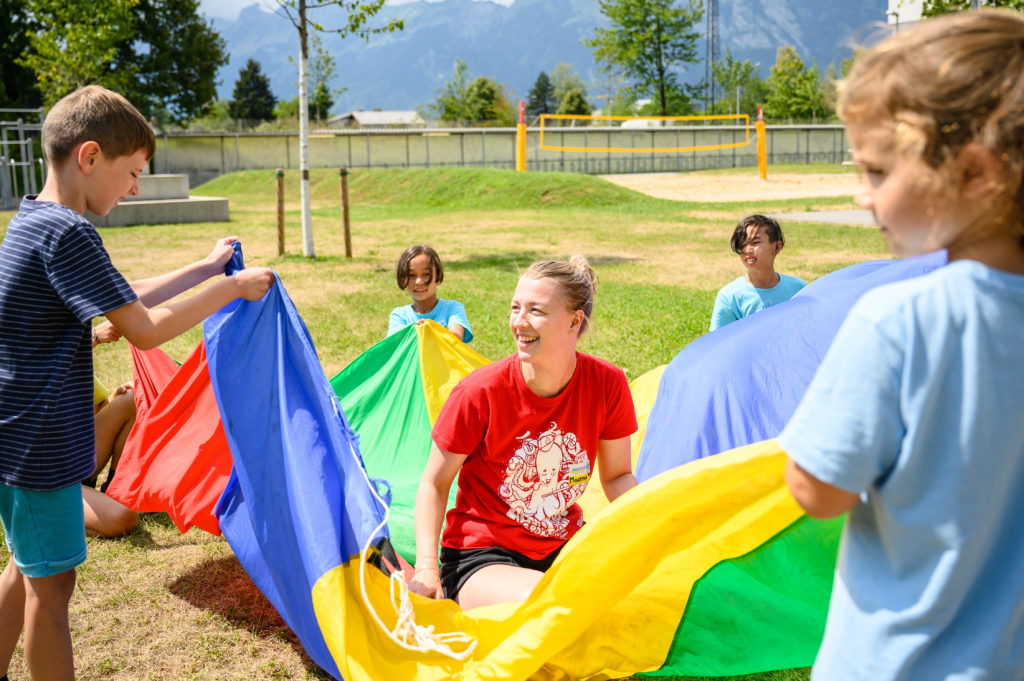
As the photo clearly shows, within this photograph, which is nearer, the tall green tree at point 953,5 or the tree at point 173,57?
the tall green tree at point 953,5

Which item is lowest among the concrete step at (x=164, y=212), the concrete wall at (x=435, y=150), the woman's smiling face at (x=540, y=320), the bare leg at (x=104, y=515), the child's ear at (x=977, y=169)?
the bare leg at (x=104, y=515)

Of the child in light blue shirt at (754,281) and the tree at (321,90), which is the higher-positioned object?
the tree at (321,90)

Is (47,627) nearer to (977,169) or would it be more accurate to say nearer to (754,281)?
(977,169)

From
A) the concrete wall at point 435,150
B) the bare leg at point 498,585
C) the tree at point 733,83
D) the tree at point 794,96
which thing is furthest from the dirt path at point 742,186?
the tree at point 733,83

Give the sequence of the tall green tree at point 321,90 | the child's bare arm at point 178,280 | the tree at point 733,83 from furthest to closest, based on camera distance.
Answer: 1. the tree at point 733,83
2. the tall green tree at point 321,90
3. the child's bare arm at point 178,280

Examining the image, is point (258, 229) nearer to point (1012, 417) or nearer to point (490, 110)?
point (1012, 417)

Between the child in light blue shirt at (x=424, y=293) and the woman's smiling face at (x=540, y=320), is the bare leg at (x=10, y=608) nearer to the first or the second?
the woman's smiling face at (x=540, y=320)

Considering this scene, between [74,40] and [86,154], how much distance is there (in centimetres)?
2648

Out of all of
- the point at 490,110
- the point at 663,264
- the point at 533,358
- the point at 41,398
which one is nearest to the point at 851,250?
the point at 663,264

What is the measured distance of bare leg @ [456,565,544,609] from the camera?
8.34ft

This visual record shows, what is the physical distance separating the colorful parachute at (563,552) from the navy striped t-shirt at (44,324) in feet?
2.15

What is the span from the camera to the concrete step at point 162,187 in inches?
822

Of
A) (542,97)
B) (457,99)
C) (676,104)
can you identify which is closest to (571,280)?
(676,104)

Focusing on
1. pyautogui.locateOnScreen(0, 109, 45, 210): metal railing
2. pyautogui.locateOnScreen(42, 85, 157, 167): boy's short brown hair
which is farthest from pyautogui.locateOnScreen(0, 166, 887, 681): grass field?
pyautogui.locateOnScreen(0, 109, 45, 210): metal railing
